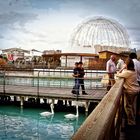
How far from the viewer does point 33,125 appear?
1616 centimetres

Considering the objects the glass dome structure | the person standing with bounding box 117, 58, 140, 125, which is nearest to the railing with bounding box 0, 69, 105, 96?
the person standing with bounding box 117, 58, 140, 125

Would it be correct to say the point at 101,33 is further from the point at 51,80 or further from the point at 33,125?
the point at 33,125

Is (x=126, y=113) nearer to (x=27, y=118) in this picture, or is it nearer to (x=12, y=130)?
(x=12, y=130)

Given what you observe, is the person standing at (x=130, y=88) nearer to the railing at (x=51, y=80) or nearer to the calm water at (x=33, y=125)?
the calm water at (x=33, y=125)

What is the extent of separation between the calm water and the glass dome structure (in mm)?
70323

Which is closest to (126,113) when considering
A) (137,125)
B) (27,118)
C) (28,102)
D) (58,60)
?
(137,125)

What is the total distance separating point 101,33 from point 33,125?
78.1 metres

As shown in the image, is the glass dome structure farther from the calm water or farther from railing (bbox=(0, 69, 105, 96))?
the calm water

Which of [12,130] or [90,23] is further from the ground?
[90,23]

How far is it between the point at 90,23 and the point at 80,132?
299ft

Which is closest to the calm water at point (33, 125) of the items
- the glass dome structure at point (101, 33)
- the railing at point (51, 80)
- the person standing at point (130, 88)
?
the railing at point (51, 80)

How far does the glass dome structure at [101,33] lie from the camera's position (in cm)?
8969

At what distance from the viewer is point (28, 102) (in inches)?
813

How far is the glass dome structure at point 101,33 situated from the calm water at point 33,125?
2769 inches
